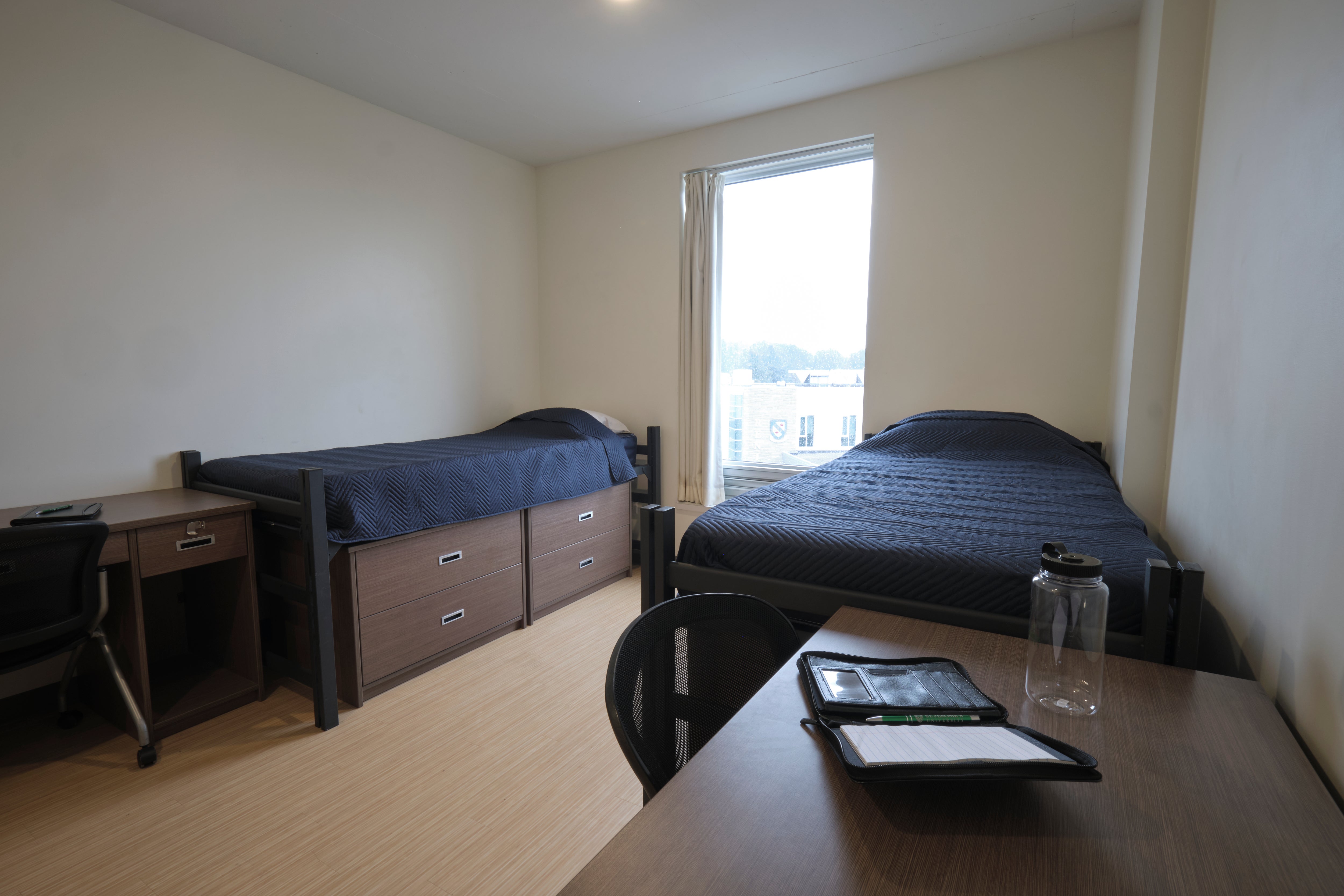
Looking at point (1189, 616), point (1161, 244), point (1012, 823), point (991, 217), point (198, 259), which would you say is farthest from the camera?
point (991, 217)

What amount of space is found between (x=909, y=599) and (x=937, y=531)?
0.25 metres

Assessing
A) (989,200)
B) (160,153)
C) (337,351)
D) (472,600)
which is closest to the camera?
(160,153)

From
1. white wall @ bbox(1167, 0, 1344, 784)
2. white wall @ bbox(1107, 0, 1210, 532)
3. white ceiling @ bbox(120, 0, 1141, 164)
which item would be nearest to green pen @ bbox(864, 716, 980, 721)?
white wall @ bbox(1167, 0, 1344, 784)

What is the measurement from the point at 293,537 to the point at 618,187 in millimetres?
2786

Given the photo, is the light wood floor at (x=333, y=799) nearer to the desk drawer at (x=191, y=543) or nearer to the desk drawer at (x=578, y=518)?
the desk drawer at (x=191, y=543)

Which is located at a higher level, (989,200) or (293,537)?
(989,200)

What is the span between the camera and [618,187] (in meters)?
3.88

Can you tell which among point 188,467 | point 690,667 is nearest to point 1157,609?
point 690,667

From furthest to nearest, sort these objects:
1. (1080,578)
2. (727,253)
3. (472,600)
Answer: (727,253) < (472,600) < (1080,578)

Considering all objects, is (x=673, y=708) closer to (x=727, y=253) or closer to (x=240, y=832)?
(x=240, y=832)

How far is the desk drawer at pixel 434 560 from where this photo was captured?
2229 millimetres

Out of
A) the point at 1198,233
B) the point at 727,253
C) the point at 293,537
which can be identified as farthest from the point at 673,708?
the point at 727,253

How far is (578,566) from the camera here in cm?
327

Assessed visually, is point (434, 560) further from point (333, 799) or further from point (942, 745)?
point (942, 745)
